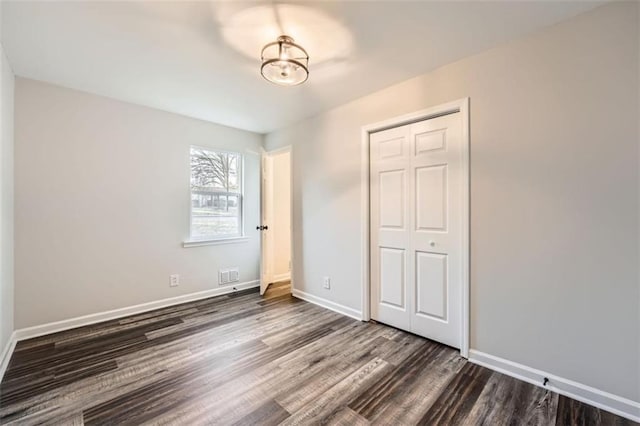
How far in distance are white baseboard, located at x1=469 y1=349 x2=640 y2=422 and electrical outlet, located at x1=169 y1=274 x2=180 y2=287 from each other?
3.31 meters

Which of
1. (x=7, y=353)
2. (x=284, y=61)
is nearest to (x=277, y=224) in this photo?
(x=284, y=61)

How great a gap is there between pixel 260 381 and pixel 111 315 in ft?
7.08

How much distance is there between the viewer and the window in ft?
12.1

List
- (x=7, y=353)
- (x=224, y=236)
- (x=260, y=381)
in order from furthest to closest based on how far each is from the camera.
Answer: (x=224, y=236)
(x=7, y=353)
(x=260, y=381)

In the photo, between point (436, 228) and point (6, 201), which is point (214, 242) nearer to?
point (6, 201)

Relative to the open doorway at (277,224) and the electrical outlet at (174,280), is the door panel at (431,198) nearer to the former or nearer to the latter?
the open doorway at (277,224)

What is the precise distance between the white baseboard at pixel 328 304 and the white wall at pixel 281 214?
93cm

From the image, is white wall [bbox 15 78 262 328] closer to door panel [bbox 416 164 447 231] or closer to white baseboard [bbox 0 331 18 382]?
white baseboard [bbox 0 331 18 382]

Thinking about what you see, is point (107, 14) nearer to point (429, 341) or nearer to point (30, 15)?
point (30, 15)

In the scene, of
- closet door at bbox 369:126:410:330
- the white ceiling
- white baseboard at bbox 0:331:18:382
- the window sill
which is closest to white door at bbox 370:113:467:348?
closet door at bbox 369:126:410:330

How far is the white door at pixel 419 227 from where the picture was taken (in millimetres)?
2303

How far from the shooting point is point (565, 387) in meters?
1.74

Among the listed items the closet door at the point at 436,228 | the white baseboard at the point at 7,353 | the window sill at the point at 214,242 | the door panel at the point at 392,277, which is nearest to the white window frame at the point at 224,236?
the window sill at the point at 214,242

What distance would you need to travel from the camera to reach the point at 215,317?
3.03 meters
